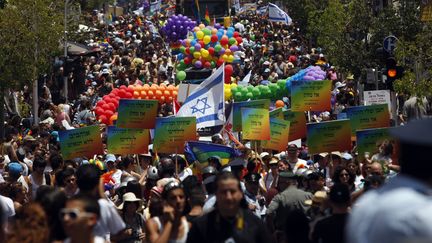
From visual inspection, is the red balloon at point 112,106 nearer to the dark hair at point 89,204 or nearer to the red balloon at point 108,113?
the red balloon at point 108,113

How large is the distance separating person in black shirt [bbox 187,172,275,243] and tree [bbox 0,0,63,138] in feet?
74.2

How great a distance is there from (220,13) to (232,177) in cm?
5814

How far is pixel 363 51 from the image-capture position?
36281mm

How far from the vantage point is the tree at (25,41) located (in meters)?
31.8

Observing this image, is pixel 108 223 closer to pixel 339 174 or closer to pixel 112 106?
pixel 339 174

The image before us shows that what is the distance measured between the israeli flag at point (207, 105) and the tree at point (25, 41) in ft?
28.3

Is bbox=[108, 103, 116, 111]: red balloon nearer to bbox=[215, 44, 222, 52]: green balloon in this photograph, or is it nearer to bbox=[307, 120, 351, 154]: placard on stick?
bbox=[215, 44, 222, 52]: green balloon

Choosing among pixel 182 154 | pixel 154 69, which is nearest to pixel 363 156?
pixel 182 154

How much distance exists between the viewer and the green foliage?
3189cm

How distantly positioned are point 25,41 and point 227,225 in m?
26.1

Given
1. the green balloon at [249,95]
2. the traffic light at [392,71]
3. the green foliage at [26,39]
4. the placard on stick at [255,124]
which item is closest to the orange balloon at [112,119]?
the green balloon at [249,95]

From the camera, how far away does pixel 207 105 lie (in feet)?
72.2

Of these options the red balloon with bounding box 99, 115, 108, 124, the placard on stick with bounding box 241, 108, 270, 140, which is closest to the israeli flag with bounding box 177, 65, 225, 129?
the placard on stick with bounding box 241, 108, 270, 140

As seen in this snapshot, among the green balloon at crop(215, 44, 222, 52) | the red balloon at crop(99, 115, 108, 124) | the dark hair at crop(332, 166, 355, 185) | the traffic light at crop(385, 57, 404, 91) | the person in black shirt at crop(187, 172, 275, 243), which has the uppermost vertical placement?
the green balloon at crop(215, 44, 222, 52)
